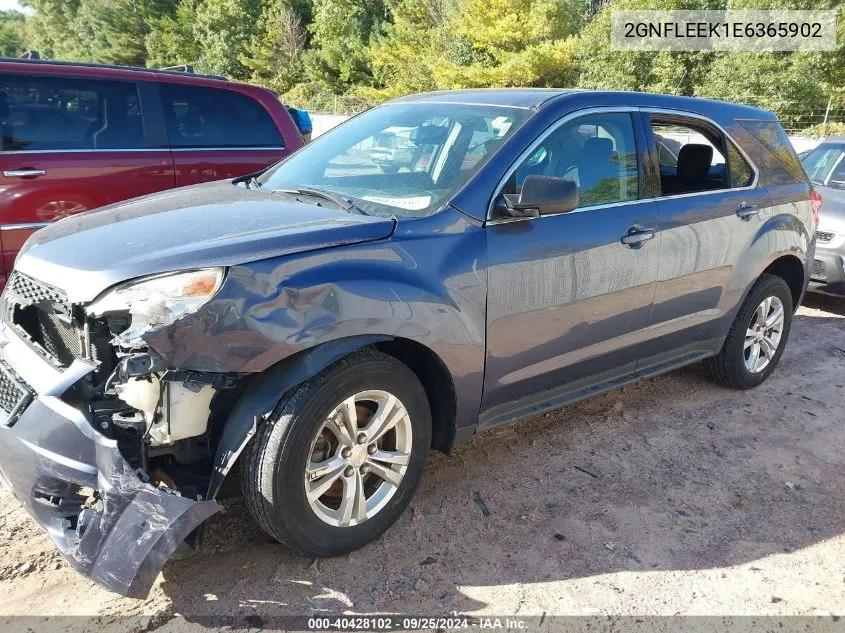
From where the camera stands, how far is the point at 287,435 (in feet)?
7.55

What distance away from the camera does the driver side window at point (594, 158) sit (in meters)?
3.19

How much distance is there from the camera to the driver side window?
3189 mm

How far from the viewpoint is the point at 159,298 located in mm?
2158

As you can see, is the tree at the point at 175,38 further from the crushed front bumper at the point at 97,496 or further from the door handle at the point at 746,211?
the crushed front bumper at the point at 97,496

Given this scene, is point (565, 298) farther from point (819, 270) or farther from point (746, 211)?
point (819, 270)

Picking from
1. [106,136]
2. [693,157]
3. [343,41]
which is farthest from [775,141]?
[343,41]

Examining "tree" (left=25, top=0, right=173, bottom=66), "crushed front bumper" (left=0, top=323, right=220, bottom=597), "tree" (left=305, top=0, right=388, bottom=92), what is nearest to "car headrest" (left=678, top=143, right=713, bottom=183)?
"crushed front bumper" (left=0, top=323, right=220, bottom=597)

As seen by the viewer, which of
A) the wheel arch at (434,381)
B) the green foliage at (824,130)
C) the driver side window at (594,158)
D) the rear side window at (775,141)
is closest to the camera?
the wheel arch at (434,381)

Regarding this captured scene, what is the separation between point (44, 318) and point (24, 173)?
2.58 m

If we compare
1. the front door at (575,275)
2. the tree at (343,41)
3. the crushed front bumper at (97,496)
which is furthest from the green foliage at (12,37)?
the crushed front bumper at (97,496)

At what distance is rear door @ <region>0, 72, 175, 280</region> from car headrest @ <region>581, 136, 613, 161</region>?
3.24 meters

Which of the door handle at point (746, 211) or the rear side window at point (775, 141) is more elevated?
the rear side window at point (775, 141)

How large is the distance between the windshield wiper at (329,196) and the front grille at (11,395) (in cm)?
134

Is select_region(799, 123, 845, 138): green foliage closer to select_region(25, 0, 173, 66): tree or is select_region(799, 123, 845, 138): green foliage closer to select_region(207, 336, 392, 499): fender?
select_region(207, 336, 392, 499): fender
